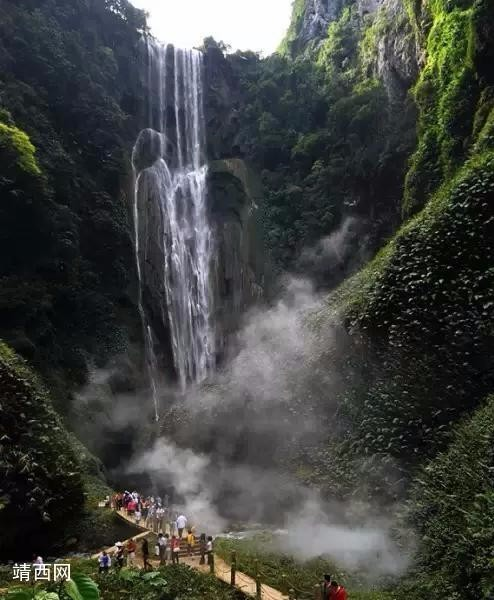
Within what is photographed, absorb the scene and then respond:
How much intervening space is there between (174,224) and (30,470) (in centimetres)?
1819

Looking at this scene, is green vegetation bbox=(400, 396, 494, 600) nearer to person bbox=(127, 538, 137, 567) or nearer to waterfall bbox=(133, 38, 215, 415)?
person bbox=(127, 538, 137, 567)

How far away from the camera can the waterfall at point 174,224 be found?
26.1 m

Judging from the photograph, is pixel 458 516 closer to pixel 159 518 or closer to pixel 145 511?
pixel 159 518

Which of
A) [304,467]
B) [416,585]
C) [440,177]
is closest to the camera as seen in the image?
[416,585]

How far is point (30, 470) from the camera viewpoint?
40.7 feet

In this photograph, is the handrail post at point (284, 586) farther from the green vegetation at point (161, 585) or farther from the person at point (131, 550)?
the person at point (131, 550)

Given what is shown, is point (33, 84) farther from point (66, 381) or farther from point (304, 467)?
point (304, 467)

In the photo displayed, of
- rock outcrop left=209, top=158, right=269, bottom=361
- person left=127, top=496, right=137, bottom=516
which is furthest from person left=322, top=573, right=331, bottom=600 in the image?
rock outcrop left=209, top=158, right=269, bottom=361

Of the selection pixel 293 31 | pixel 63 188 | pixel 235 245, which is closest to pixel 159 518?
pixel 63 188

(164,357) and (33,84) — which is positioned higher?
(33,84)

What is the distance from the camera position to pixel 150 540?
1262cm

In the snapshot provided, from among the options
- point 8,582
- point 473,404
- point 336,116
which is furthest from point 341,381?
point 336,116

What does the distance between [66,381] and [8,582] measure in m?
12.2

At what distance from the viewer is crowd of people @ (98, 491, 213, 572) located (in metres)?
10.4
